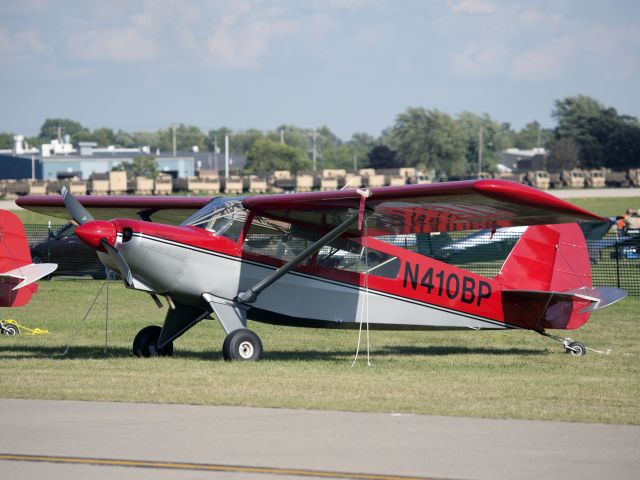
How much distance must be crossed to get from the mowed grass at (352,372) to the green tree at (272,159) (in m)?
118

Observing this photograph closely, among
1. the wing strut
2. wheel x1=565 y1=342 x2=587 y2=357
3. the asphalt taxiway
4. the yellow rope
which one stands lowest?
the yellow rope

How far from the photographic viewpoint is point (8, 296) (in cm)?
1738

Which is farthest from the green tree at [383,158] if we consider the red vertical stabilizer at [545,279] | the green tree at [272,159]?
the red vertical stabilizer at [545,279]

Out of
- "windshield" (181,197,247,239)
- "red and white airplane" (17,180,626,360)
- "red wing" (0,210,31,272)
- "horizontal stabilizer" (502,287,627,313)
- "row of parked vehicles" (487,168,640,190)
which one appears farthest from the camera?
"row of parked vehicles" (487,168,640,190)

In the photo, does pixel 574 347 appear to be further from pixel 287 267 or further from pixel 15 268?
pixel 15 268

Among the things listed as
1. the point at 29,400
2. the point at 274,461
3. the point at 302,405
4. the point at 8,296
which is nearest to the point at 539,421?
the point at 302,405

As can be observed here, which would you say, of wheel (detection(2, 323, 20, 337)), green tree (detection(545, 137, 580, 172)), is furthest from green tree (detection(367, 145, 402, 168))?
wheel (detection(2, 323, 20, 337))

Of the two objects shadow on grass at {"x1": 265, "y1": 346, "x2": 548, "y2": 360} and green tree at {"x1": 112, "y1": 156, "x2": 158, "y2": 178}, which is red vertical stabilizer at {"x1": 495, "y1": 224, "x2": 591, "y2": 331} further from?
green tree at {"x1": 112, "y1": 156, "x2": 158, "y2": 178}

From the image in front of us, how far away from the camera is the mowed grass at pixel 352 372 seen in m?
11.0

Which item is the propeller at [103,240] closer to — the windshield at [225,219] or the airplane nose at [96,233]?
the airplane nose at [96,233]

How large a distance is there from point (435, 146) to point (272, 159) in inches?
908

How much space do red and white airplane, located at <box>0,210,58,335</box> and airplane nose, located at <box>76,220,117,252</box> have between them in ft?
14.7

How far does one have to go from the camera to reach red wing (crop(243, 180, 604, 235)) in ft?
39.1

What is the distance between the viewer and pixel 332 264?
14898 millimetres
